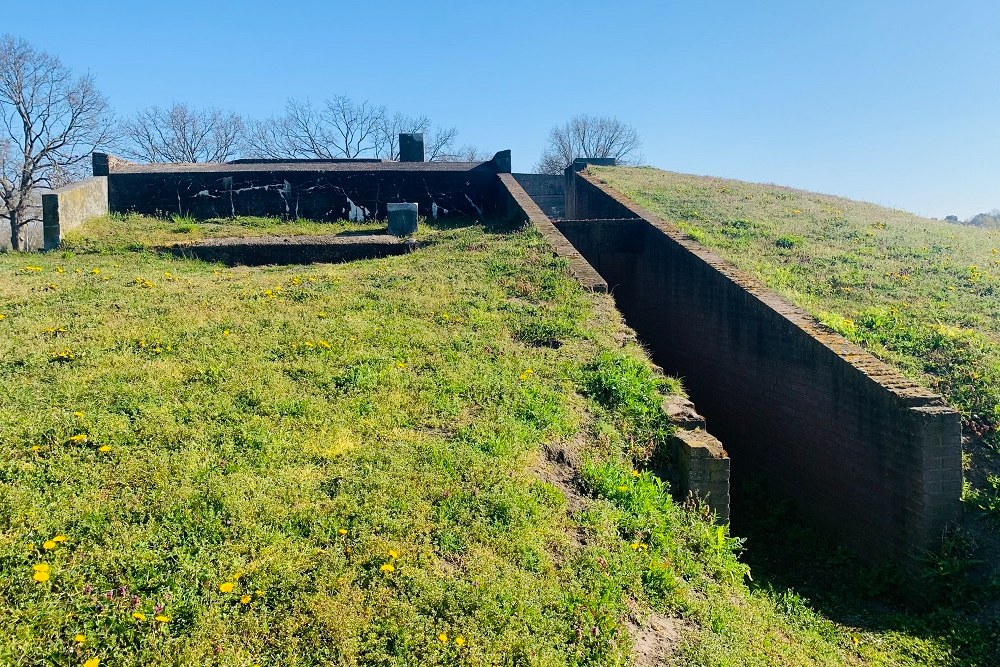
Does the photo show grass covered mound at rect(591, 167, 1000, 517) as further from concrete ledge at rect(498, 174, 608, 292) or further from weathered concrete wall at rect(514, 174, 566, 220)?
weathered concrete wall at rect(514, 174, 566, 220)

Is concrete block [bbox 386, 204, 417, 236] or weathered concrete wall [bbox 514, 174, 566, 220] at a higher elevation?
weathered concrete wall [bbox 514, 174, 566, 220]

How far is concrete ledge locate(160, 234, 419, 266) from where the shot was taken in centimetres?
1128

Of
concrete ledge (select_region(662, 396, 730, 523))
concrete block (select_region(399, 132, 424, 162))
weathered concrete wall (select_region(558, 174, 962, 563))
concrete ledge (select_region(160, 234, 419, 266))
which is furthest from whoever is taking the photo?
concrete block (select_region(399, 132, 424, 162))

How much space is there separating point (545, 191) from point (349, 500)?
21.3 meters

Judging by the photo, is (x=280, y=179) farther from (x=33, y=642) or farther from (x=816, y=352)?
(x=33, y=642)

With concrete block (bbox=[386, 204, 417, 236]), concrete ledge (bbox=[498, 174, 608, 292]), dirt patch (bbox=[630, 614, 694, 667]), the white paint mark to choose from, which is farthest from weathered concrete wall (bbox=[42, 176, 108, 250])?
dirt patch (bbox=[630, 614, 694, 667])

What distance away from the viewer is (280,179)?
49.1 feet

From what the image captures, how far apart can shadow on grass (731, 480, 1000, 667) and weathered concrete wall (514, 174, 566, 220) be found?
712 inches

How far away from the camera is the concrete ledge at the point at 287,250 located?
11281 millimetres

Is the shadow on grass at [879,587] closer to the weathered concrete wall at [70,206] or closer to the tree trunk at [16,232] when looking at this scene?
the weathered concrete wall at [70,206]

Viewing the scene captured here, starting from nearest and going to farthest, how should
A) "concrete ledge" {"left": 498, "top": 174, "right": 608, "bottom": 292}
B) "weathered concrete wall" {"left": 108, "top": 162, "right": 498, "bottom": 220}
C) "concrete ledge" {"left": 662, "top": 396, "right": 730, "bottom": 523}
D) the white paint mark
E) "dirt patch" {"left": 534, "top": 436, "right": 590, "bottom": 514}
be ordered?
"dirt patch" {"left": 534, "top": 436, "right": 590, "bottom": 514} < "concrete ledge" {"left": 662, "top": 396, "right": 730, "bottom": 523} < "concrete ledge" {"left": 498, "top": 174, "right": 608, "bottom": 292} < "weathered concrete wall" {"left": 108, "top": 162, "right": 498, "bottom": 220} < the white paint mark

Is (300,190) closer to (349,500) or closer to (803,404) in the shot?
(803,404)

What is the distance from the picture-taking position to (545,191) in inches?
974

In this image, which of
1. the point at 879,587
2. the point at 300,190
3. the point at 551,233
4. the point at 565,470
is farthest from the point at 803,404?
the point at 300,190
